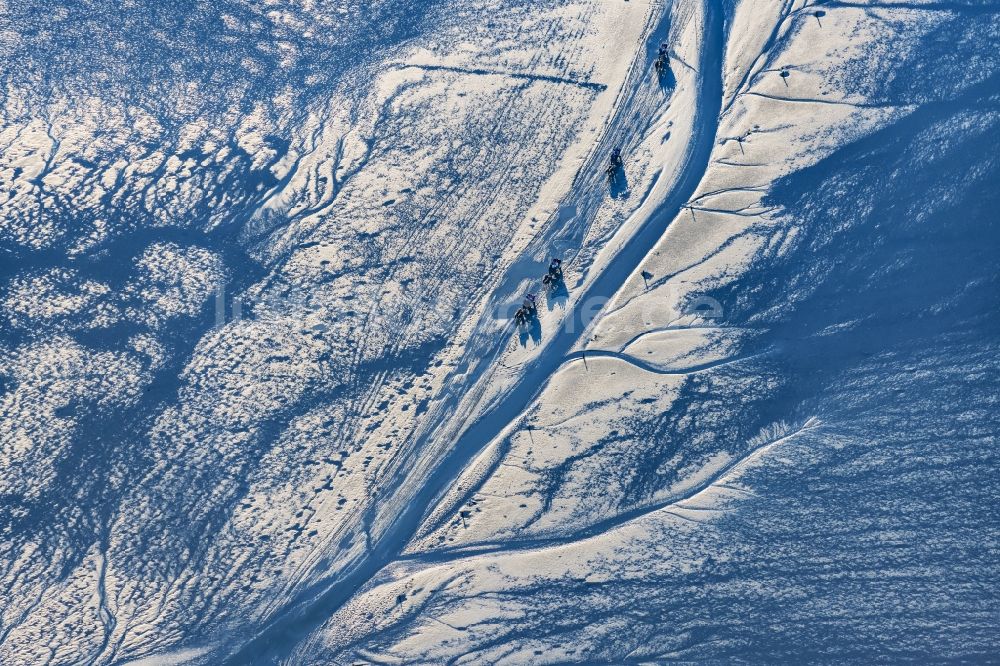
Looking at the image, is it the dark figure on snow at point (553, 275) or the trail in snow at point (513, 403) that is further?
the dark figure on snow at point (553, 275)

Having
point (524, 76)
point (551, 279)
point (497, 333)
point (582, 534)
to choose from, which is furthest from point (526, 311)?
point (524, 76)

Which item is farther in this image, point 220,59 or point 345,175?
point 220,59

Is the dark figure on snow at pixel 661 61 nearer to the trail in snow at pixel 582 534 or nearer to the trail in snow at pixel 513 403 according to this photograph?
the trail in snow at pixel 513 403

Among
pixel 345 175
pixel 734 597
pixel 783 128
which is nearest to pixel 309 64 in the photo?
pixel 345 175

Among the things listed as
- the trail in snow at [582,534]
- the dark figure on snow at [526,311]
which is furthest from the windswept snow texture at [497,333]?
the dark figure on snow at [526,311]

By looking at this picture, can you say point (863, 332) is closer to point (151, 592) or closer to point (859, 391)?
point (859, 391)

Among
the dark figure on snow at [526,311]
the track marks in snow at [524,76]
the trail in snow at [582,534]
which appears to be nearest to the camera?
the trail in snow at [582,534]
